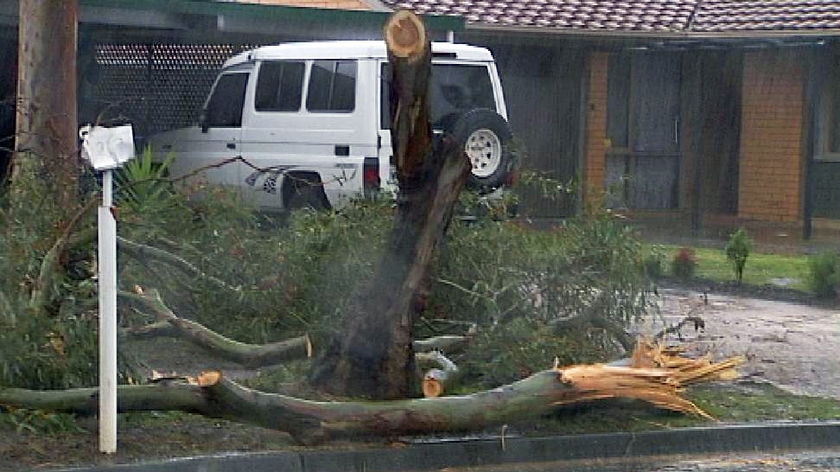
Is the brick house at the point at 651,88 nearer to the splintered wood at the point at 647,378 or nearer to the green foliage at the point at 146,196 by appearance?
the green foliage at the point at 146,196

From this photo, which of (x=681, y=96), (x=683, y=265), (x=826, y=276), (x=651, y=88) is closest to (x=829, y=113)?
(x=681, y=96)

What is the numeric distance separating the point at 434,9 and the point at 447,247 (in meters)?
11.7

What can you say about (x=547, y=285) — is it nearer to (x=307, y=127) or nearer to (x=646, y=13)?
(x=307, y=127)

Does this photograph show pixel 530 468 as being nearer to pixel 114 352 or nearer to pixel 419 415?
pixel 419 415

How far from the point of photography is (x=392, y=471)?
313 inches

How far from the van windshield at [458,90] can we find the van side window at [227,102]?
90.4 inches

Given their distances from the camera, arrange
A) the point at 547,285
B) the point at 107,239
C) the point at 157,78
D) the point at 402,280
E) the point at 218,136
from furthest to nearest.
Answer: the point at 157,78 < the point at 218,136 < the point at 547,285 < the point at 402,280 < the point at 107,239

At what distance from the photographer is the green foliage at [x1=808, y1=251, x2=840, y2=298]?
1468 cm

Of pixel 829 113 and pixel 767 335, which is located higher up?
pixel 829 113

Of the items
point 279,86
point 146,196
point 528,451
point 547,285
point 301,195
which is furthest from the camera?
point 279,86

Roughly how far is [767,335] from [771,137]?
37.0ft

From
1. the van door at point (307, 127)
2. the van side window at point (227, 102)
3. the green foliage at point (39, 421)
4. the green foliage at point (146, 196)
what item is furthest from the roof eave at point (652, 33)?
the green foliage at point (39, 421)

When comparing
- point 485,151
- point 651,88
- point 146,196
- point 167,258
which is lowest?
point 167,258

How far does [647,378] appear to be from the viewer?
8.59 m
